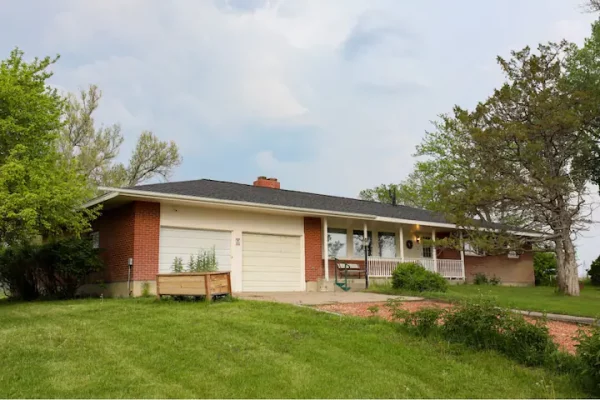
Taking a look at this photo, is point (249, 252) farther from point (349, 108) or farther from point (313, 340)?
point (313, 340)

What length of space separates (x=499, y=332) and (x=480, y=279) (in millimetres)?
17639

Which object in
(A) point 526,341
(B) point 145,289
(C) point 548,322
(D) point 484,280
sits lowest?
(C) point 548,322

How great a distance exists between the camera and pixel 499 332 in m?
6.89

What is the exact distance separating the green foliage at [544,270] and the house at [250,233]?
7.50m

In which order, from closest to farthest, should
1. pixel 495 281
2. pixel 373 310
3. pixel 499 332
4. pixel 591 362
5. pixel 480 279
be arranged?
pixel 591 362 → pixel 499 332 → pixel 373 310 → pixel 480 279 → pixel 495 281

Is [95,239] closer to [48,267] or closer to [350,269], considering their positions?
[48,267]

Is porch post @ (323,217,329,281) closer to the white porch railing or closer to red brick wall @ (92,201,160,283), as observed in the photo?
the white porch railing

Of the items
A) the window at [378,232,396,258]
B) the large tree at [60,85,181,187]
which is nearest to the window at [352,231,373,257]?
the window at [378,232,396,258]

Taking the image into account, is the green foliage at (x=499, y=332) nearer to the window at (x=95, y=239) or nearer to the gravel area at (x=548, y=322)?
the gravel area at (x=548, y=322)

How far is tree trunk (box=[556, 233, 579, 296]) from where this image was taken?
17.7 metres

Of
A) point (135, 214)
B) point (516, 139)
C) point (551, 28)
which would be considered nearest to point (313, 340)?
point (135, 214)

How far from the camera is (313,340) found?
717cm

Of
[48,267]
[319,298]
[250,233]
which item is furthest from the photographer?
[250,233]

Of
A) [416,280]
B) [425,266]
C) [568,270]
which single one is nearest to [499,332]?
[416,280]
